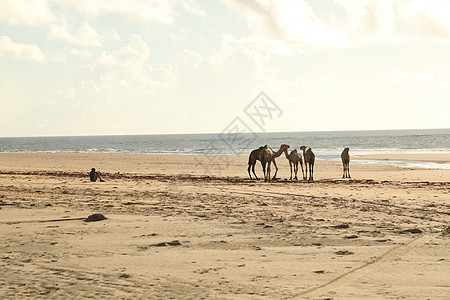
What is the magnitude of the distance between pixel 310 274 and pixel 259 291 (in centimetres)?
90

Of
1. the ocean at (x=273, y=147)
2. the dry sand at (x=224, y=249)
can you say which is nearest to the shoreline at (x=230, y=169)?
the ocean at (x=273, y=147)

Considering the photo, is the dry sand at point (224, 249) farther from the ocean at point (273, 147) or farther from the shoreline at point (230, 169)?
the ocean at point (273, 147)

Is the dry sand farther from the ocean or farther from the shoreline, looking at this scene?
the ocean

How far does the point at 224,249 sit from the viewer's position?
692cm

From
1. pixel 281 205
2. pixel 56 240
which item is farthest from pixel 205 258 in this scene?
pixel 281 205

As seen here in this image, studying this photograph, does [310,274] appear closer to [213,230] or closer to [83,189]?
[213,230]

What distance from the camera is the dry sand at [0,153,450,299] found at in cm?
513

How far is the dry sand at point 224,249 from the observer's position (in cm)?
513

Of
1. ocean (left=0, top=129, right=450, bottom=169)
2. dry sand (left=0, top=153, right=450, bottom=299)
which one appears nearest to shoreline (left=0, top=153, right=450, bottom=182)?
ocean (left=0, top=129, right=450, bottom=169)

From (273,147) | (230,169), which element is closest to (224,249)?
(230,169)

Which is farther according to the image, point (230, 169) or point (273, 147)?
point (273, 147)

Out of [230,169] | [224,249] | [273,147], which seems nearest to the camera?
[224,249]

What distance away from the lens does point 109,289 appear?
5.09 metres

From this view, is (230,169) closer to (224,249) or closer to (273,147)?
(224,249)
